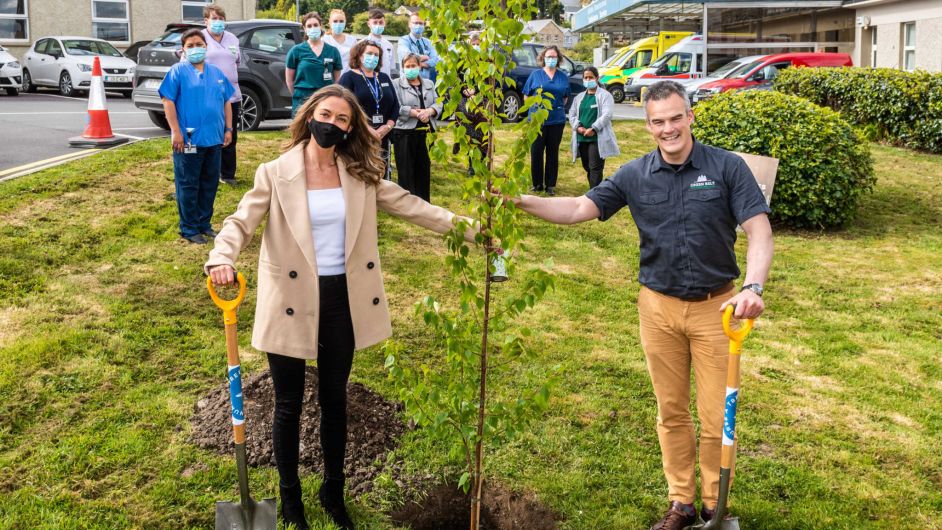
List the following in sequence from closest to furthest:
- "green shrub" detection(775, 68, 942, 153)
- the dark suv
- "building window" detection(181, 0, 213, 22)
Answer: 1. the dark suv
2. "green shrub" detection(775, 68, 942, 153)
3. "building window" detection(181, 0, 213, 22)

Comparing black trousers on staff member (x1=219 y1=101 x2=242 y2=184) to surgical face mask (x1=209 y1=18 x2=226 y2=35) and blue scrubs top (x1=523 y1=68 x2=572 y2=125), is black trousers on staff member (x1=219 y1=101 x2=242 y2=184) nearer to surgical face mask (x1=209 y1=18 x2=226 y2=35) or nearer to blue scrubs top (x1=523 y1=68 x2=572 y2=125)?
surgical face mask (x1=209 y1=18 x2=226 y2=35)

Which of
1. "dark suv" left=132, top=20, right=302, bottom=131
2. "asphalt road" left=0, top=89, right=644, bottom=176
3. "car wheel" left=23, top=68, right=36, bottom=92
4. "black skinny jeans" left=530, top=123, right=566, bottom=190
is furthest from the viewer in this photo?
"car wheel" left=23, top=68, right=36, bottom=92

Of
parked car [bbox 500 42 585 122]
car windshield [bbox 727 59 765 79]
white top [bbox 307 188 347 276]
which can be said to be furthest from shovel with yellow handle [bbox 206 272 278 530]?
car windshield [bbox 727 59 765 79]

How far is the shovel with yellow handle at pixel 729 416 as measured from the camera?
369cm

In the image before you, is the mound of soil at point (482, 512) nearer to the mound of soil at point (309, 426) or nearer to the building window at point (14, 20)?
the mound of soil at point (309, 426)

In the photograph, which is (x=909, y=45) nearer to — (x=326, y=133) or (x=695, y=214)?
(x=695, y=214)

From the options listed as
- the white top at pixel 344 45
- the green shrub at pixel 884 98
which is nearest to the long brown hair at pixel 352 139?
the white top at pixel 344 45

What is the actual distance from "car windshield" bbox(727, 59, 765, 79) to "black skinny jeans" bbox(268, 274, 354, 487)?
2149 centimetres

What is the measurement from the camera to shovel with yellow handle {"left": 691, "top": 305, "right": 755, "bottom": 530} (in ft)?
12.1

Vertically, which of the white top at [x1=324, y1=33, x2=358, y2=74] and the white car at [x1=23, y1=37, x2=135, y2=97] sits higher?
the white car at [x1=23, y1=37, x2=135, y2=97]

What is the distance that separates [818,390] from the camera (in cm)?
614

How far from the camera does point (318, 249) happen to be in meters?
4.00

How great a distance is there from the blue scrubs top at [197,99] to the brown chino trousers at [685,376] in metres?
4.98

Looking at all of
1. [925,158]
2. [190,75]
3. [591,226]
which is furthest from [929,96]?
[190,75]
